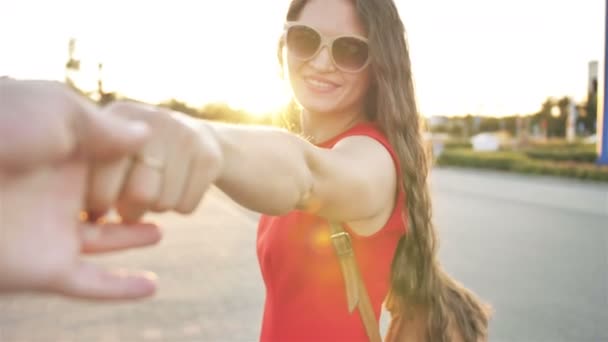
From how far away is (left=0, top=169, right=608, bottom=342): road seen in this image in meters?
4.10

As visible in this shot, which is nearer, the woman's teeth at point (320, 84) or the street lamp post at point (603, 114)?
the woman's teeth at point (320, 84)

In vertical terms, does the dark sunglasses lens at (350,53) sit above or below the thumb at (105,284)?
above

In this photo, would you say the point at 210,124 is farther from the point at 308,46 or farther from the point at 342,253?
the point at 308,46

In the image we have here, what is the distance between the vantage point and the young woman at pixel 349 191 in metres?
1.06

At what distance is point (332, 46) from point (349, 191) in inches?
24.6

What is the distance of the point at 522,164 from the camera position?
57.1ft

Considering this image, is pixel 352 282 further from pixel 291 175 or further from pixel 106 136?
pixel 106 136

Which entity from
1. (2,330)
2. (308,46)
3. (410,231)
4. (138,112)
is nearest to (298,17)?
(308,46)

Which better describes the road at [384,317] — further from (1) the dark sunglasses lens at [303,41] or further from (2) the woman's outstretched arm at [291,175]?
(2) the woman's outstretched arm at [291,175]

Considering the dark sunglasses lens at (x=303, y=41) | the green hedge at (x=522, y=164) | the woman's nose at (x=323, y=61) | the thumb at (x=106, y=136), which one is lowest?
the green hedge at (x=522, y=164)

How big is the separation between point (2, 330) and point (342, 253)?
12.0 feet

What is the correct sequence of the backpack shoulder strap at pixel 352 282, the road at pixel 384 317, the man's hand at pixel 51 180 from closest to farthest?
the man's hand at pixel 51 180, the backpack shoulder strap at pixel 352 282, the road at pixel 384 317

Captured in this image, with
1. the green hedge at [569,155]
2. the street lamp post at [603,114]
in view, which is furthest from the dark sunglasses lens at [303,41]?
the green hedge at [569,155]

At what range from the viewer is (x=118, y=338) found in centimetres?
383
